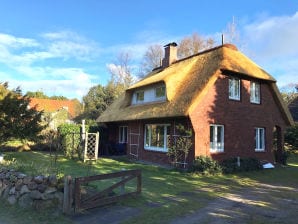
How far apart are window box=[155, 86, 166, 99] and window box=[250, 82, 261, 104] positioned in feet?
18.9

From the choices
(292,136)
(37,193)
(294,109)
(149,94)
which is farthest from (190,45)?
(37,193)

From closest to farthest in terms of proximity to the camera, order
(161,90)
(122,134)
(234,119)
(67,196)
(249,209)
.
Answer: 1. (67,196)
2. (249,209)
3. (234,119)
4. (161,90)
5. (122,134)

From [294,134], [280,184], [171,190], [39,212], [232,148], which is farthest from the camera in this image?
[294,134]

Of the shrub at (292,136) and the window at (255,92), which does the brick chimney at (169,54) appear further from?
the shrub at (292,136)

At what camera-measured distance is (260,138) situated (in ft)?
66.2

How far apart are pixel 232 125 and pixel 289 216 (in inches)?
395

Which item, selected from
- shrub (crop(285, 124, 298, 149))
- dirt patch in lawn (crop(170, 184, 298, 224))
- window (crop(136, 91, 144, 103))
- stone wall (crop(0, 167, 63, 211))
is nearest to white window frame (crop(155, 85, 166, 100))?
window (crop(136, 91, 144, 103))

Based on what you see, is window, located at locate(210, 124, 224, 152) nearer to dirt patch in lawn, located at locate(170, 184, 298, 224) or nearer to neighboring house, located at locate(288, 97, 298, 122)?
dirt patch in lawn, located at locate(170, 184, 298, 224)

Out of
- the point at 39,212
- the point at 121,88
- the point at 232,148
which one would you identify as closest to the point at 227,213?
the point at 39,212

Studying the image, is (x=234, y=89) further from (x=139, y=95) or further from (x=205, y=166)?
(x=139, y=95)

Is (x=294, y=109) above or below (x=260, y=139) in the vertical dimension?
above

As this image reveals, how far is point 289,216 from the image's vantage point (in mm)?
8320

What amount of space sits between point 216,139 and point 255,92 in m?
4.94

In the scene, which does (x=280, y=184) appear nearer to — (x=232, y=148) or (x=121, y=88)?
(x=232, y=148)
